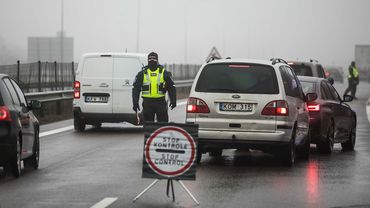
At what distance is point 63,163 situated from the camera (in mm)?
15938

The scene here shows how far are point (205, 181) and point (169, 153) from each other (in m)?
2.17

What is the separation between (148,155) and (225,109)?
417 centimetres

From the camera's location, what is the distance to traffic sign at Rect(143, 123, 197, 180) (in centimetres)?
1127

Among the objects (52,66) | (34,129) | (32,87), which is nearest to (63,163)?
(34,129)

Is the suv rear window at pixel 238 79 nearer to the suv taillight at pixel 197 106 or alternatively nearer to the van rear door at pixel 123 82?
the suv taillight at pixel 197 106

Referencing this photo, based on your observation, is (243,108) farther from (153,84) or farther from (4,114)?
(4,114)

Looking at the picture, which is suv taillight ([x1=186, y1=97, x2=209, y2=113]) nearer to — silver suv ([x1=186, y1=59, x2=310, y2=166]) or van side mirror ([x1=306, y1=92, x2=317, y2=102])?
silver suv ([x1=186, y1=59, x2=310, y2=166])

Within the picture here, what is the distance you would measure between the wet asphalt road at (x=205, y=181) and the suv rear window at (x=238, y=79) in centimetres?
113

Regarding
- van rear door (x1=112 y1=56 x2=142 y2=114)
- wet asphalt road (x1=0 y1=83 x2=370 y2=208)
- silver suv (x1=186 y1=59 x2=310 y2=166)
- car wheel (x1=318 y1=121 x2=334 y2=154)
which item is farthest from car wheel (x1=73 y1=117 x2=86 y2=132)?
silver suv (x1=186 y1=59 x2=310 y2=166)

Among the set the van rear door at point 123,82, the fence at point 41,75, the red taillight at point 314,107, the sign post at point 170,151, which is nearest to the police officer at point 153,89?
the red taillight at point 314,107

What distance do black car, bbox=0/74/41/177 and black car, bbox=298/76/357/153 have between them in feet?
16.9

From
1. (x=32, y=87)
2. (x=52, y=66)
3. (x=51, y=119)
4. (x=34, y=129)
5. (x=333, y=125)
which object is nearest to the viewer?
(x=34, y=129)

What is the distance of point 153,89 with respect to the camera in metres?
16.8

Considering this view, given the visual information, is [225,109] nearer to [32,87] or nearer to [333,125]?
[333,125]
